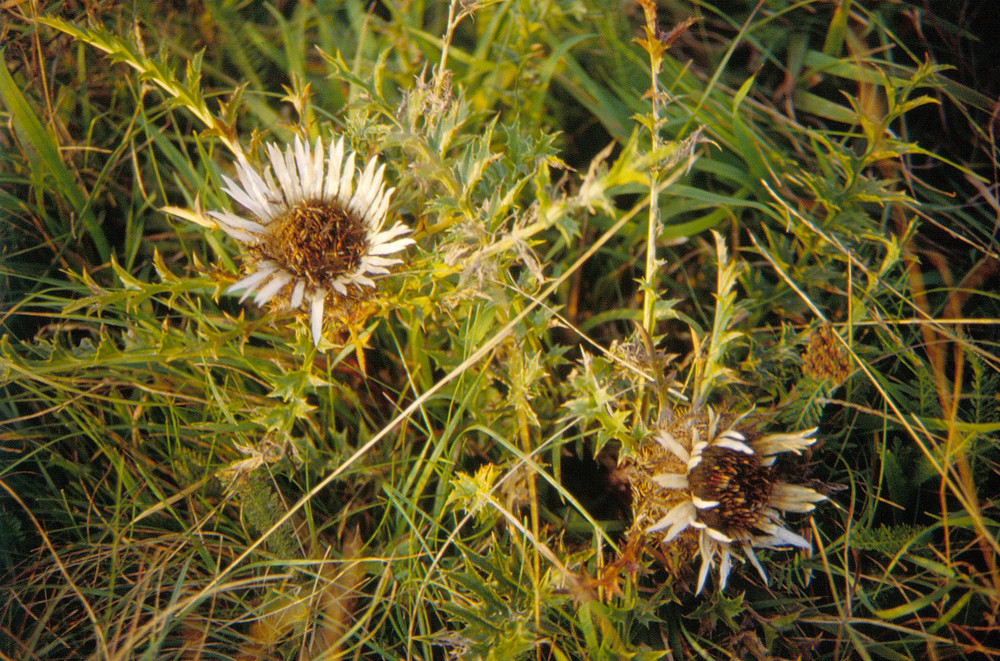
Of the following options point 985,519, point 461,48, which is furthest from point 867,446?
point 461,48

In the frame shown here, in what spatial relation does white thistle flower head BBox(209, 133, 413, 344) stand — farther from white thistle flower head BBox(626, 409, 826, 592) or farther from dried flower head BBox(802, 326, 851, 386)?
dried flower head BBox(802, 326, 851, 386)

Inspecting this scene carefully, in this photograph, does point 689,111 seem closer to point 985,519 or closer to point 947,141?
point 947,141

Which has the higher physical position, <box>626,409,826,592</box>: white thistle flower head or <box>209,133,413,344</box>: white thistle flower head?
<box>209,133,413,344</box>: white thistle flower head

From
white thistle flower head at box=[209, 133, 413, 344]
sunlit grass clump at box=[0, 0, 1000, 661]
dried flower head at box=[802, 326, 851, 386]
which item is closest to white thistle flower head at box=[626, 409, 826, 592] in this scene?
sunlit grass clump at box=[0, 0, 1000, 661]

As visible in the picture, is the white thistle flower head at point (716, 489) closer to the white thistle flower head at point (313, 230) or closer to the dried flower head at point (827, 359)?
the dried flower head at point (827, 359)

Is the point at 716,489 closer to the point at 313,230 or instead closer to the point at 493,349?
the point at 493,349

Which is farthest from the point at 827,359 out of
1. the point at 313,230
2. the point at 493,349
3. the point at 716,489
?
the point at 313,230

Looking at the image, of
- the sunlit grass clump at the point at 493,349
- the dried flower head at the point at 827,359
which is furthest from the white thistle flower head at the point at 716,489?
the dried flower head at the point at 827,359
